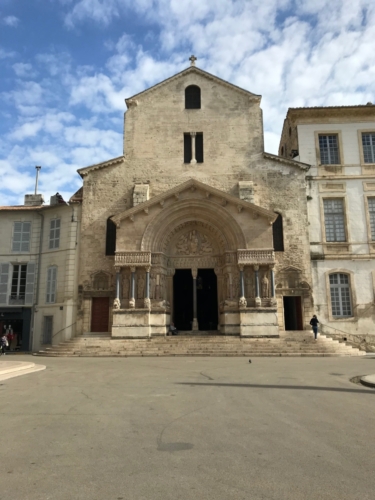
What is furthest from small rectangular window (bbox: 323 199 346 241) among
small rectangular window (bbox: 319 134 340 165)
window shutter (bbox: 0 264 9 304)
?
window shutter (bbox: 0 264 9 304)

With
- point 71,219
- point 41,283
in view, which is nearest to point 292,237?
point 71,219

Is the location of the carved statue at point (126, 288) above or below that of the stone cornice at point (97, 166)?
below

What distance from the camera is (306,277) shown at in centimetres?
2178

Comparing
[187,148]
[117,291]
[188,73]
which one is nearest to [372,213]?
[187,148]

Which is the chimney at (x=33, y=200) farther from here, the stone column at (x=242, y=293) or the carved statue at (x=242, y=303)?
the carved statue at (x=242, y=303)

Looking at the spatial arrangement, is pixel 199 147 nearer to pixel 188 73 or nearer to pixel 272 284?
pixel 188 73

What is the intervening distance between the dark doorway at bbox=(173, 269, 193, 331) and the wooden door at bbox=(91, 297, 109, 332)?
3.74 m

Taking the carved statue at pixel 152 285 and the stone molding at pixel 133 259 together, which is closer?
the stone molding at pixel 133 259

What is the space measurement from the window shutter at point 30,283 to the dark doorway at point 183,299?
8144 millimetres

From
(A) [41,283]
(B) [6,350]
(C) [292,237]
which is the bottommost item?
(B) [6,350]

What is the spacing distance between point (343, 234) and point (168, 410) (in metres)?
18.6

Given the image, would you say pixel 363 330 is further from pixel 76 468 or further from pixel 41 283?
pixel 76 468

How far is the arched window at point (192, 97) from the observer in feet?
81.3

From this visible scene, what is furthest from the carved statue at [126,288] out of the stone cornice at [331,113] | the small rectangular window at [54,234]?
the stone cornice at [331,113]
